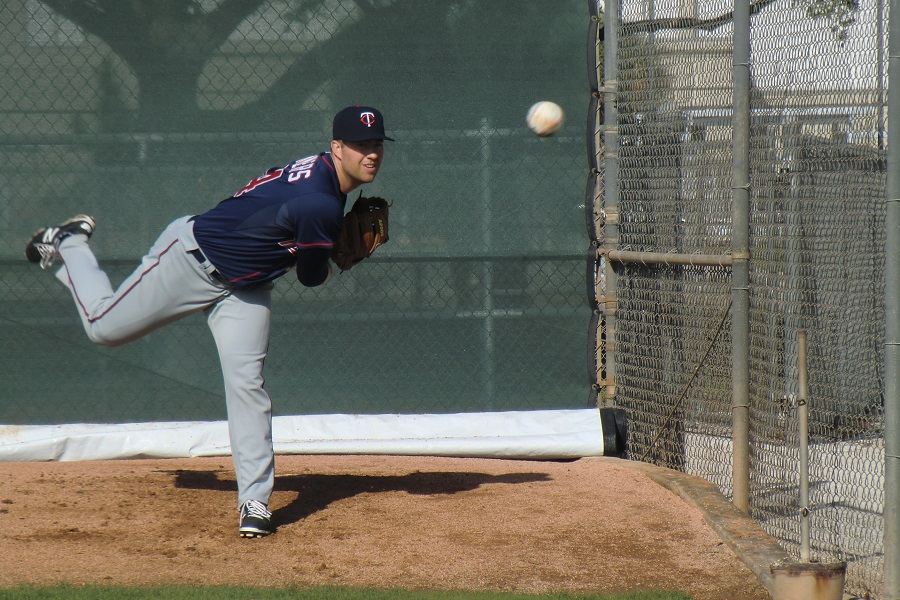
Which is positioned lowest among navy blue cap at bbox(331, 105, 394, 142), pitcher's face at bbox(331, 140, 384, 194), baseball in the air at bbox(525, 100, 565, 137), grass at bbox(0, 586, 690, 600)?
grass at bbox(0, 586, 690, 600)

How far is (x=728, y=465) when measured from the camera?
17.8ft

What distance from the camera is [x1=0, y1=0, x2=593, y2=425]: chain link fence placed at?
668 cm

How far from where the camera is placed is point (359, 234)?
4.43 metres

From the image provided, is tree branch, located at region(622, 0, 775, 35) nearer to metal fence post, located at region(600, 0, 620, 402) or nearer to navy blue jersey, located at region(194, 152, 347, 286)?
metal fence post, located at region(600, 0, 620, 402)

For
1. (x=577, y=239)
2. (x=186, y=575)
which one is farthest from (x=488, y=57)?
A: (x=186, y=575)

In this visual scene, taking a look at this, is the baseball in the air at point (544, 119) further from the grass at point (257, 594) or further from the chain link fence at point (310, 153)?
the grass at point (257, 594)

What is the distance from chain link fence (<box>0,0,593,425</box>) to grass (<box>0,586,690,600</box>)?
10.8 feet

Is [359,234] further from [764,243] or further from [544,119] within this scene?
[764,243]

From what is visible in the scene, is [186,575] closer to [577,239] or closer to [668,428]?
[668,428]

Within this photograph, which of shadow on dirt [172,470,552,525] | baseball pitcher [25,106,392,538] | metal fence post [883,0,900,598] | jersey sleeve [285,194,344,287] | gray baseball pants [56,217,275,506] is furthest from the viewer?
shadow on dirt [172,470,552,525]

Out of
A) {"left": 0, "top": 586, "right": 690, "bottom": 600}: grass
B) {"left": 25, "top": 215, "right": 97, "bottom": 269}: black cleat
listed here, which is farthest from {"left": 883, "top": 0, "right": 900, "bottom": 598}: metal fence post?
{"left": 25, "top": 215, "right": 97, "bottom": 269}: black cleat

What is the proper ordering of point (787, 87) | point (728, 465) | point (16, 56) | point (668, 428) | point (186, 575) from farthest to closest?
point (16, 56)
point (668, 428)
point (728, 465)
point (787, 87)
point (186, 575)

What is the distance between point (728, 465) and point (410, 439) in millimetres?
1854

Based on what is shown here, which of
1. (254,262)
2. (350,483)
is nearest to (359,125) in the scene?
(254,262)
